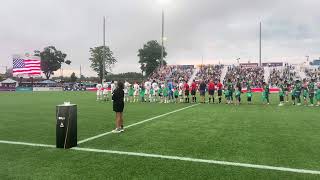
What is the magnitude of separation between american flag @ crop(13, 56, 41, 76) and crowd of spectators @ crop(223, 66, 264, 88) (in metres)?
32.0

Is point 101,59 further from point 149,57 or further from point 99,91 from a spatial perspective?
point 99,91

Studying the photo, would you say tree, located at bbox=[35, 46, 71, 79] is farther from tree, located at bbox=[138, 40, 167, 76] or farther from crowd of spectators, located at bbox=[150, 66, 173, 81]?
crowd of spectators, located at bbox=[150, 66, 173, 81]

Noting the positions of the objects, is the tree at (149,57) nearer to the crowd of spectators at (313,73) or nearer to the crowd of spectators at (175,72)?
the crowd of spectators at (175,72)

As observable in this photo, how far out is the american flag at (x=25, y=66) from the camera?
59.0 metres

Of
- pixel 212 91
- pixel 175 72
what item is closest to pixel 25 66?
pixel 175 72

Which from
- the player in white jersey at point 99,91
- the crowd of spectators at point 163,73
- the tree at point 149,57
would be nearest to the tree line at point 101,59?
the tree at point 149,57

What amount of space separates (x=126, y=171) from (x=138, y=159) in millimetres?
976

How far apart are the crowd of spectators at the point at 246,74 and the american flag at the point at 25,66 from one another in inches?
1261

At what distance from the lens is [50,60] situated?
117 meters

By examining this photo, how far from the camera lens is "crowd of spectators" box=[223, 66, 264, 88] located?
2294 inches

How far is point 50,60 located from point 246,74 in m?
76.4

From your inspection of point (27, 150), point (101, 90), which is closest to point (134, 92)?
point (101, 90)

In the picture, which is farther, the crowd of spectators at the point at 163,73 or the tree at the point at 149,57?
the tree at the point at 149,57

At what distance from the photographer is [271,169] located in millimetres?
6688
